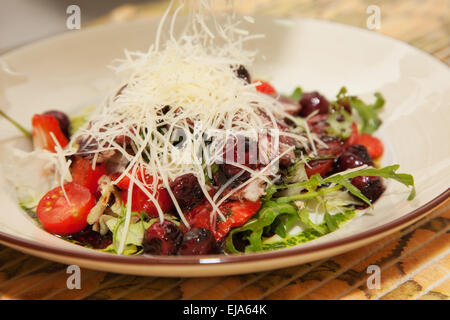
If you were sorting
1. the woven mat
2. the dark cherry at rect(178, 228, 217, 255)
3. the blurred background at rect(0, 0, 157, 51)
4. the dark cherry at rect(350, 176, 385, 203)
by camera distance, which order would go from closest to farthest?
1. the woven mat
2. the dark cherry at rect(178, 228, 217, 255)
3. the dark cherry at rect(350, 176, 385, 203)
4. the blurred background at rect(0, 0, 157, 51)

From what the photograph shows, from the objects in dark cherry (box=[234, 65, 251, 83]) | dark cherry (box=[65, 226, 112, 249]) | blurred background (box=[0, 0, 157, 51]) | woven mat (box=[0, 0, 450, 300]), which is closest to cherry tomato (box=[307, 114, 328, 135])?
dark cherry (box=[234, 65, 251, 83])

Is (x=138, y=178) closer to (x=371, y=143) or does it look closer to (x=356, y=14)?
(x=371, y=143)

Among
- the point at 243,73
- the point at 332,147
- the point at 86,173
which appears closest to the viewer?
the point at 86,173

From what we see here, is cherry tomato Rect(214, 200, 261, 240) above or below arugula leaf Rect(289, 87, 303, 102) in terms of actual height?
below

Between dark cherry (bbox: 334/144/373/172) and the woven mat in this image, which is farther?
dark cherry (bbox: 334/144/373/172)

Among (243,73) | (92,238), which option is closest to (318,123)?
(243,73)

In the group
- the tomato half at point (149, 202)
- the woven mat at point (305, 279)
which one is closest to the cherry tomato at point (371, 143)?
the woven mat at point (305, 279)

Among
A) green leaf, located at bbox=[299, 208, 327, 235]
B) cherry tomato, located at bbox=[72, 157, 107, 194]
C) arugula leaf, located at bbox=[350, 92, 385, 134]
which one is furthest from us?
arugula leaf, located at bbox=[350, 92, 385, 134]

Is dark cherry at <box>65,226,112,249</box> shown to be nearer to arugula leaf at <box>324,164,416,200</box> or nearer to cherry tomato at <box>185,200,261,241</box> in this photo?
cherry tomato at <box>185,200,261,241</box>
